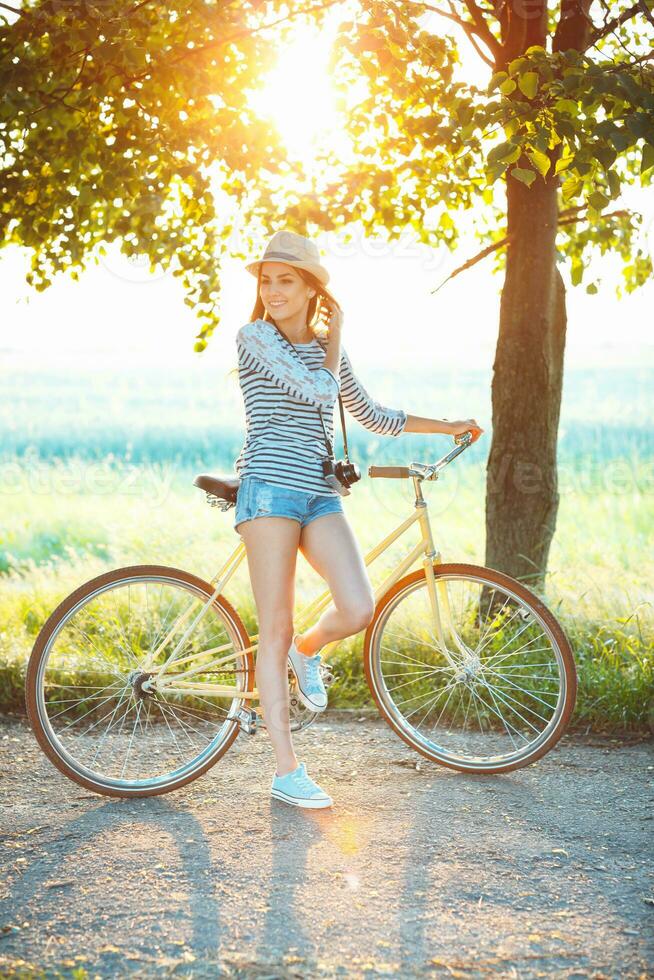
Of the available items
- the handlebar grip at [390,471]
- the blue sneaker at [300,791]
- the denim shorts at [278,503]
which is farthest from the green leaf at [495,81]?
the blue sneaker at [300,791]

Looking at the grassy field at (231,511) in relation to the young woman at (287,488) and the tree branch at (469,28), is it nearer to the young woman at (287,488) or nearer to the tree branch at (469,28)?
Result: the young woman at (287,488)

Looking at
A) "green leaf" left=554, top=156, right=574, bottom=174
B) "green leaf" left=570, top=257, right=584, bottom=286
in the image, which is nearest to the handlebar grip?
"green leaf" left=554, top=156, right=574, bottom=174

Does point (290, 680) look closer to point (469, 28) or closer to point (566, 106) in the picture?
point (566, 106)

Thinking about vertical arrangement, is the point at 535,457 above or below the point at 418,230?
below

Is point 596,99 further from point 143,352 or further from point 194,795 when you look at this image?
point 143,352

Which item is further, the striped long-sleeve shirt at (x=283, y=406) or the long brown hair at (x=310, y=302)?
the long brown hair at (x=310, y=302)

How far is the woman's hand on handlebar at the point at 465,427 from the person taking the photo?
12.9ft

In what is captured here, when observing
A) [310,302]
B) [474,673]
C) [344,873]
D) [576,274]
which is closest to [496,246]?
→ [576,274]

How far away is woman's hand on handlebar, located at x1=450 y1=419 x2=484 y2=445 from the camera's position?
3920mm

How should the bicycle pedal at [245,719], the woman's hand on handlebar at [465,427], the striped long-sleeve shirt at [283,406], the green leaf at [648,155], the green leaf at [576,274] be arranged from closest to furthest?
the green leaf at [648,155], the striped long-sleeve shirt at [283,406], the bicycle pedal at [245,719], the woman's hand on handlebar at [465,427], the green leaf at [576,274]

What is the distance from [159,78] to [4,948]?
371cm

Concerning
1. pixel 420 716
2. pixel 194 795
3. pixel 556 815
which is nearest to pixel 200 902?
pixel 194 795

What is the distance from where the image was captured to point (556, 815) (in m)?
3.64

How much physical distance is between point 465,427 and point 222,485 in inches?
37.5
